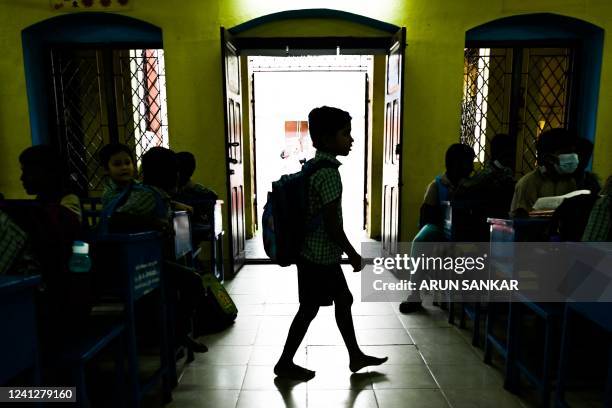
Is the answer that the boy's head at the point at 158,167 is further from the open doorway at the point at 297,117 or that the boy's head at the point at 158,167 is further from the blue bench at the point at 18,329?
the open doorway at the point at 297,117

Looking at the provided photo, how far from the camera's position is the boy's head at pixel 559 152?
2.10 m

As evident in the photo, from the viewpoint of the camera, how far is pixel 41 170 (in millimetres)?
1515

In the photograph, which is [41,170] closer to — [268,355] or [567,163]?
[268,355]

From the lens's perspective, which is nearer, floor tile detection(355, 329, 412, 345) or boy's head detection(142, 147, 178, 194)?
boy's head detection(142, 147, 178, 194)

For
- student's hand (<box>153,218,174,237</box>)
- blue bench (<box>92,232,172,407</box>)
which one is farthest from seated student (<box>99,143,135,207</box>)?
blue bench (<box>92,232,172,407</box>)

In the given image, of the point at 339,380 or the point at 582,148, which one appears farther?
the point at 582,148

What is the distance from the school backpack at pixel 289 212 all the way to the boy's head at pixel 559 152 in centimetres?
125

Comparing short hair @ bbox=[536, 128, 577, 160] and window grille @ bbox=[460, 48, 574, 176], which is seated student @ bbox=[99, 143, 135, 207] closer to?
short hair @ bbox=[536, 128, 577, 160]

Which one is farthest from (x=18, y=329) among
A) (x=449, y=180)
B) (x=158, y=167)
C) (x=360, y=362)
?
(x=449, y=180)

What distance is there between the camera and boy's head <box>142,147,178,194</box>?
6.56 feet

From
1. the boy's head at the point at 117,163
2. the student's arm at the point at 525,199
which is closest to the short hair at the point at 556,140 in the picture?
the student's arm at the point at 525,199

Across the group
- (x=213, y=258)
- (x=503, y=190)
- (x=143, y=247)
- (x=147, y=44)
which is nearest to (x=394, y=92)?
(x=503, y=190)

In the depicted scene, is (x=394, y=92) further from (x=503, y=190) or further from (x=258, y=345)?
(x=258, y=345)

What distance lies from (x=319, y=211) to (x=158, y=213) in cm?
71
